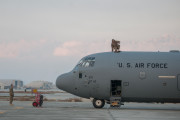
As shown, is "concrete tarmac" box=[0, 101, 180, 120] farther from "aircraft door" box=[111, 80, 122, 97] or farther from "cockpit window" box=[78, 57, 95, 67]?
"cockpit window" box=[78, 57, 95, 67]

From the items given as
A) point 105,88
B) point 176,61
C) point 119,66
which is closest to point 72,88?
point 105,88

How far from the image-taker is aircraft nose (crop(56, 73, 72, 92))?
29203 millimetres

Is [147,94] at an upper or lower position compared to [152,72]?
lower

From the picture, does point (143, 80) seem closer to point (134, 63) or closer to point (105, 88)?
point (134, 63)

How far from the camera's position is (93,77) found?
93.9 ft

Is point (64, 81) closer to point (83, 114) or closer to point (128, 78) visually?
point (128, 78)

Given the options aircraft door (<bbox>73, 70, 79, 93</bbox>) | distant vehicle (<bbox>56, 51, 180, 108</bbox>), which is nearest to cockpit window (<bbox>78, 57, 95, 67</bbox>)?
distant vehicle (<bbox>56, 51, 180, 108</bbox>)

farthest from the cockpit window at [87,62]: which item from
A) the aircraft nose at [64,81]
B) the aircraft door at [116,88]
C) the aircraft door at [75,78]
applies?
the aircraft door at [116,88]

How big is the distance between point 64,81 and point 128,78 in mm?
6299

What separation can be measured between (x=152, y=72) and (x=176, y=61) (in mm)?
2579

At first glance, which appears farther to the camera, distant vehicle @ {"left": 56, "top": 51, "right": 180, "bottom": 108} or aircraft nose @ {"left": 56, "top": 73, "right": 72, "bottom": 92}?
aircraft nose @ {"left": 56, "top": 73, "right": 72, "bottom": 92}

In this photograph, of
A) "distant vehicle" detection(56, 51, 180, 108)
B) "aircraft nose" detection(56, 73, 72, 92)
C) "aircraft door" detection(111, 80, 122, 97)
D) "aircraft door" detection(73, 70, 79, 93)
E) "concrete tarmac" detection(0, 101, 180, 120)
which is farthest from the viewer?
"aircraft nose" detection(56, 73, 72, 92)

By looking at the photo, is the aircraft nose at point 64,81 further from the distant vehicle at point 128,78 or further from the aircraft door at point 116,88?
the aircraft door at point 116,88

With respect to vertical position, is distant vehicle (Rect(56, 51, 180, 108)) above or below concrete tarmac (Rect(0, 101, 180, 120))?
above
